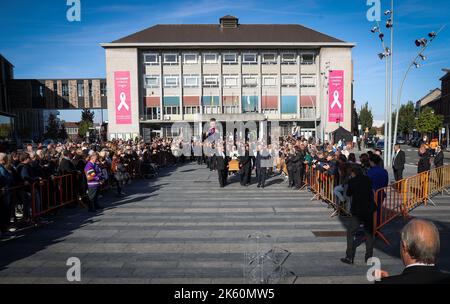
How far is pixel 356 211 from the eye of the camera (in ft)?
20.7

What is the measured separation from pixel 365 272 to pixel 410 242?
3.72m

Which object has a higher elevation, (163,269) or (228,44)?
(228,44)

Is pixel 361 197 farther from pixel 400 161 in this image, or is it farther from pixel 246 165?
pixel 246 165

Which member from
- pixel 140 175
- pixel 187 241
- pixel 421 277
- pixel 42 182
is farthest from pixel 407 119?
pixel 421 277

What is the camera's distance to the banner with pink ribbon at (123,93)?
52.2 meters

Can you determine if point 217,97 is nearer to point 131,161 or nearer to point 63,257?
point 131,161

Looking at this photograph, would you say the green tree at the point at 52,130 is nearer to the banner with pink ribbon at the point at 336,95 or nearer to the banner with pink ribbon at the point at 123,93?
the banner with pink ribbon at the point at 123,93

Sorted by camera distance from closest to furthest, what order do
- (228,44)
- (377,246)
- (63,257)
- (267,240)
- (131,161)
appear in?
1. (63,257)
2. (377,246)
3. (267,240)
4. (131,161)
5. (228,44)

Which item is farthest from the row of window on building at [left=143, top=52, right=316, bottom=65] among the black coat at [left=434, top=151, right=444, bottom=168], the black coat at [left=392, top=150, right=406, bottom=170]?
the black coat at [left=392, top=150, right=406, bottom=170]

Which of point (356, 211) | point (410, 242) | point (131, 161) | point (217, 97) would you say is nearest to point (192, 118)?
point (217, 97)

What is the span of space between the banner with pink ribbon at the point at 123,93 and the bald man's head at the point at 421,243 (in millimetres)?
52861

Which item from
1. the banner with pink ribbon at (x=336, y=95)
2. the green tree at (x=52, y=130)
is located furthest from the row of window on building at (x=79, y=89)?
the banner with pink ribbon at (x=336, y=95)

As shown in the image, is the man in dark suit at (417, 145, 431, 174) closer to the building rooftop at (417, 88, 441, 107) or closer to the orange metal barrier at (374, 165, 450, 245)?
the orange metal barrier at (374, 165, 450, 245)

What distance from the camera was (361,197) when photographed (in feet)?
20.9
